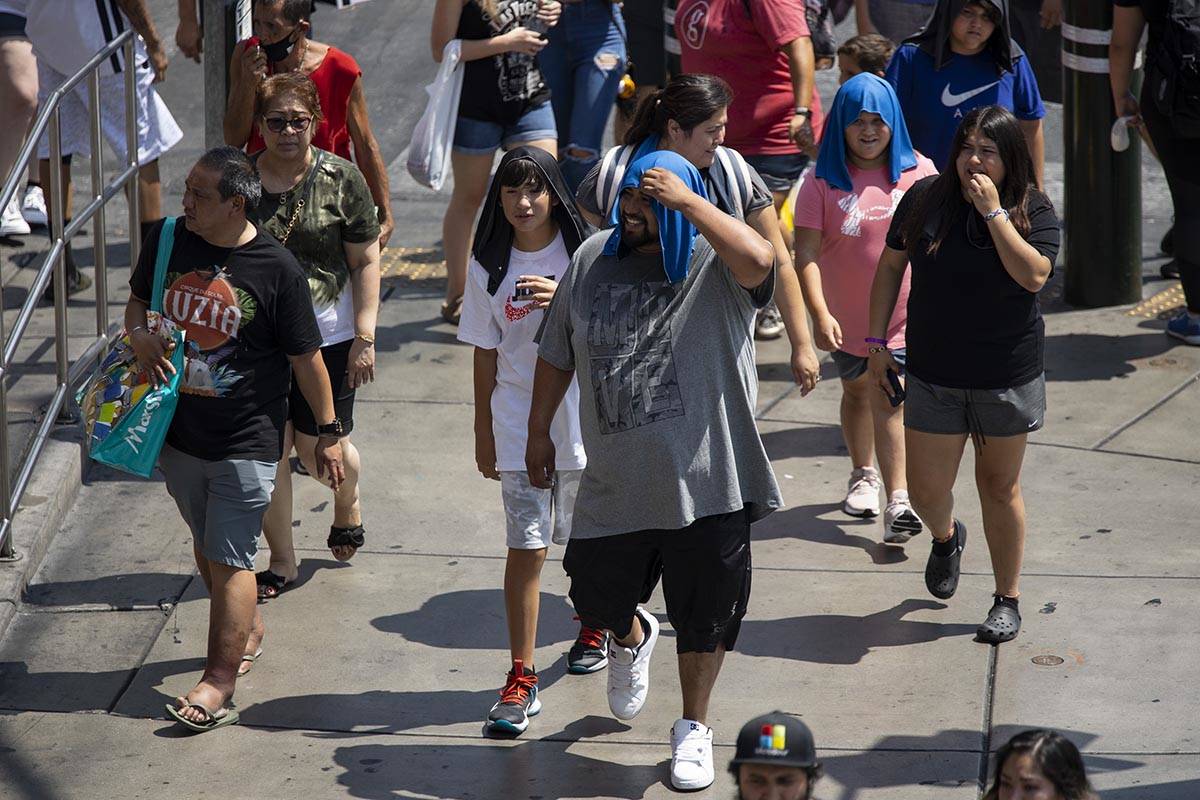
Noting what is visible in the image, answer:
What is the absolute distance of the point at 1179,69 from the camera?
7305 mm

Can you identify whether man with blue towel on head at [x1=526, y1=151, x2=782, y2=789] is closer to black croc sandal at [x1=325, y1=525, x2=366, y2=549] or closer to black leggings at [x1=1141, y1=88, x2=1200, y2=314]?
black croc sandal at [x1=325, y1=525, x2=366, y2=549]

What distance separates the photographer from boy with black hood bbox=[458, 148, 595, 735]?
5012 mm

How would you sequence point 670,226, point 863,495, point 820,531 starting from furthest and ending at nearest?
point 863,495 → point 820,531 → point 670,226

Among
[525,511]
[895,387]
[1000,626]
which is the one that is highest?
[895,387]

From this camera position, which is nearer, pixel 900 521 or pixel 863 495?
pixel 900 521

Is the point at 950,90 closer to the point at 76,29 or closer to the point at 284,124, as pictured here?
the point at 284,124

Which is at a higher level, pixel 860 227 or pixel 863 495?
pixel 860 227

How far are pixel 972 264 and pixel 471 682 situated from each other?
2.01m

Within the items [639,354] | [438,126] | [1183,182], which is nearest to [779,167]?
[438,126]

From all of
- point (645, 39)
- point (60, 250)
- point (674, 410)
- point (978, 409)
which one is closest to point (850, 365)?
point (978, 409)

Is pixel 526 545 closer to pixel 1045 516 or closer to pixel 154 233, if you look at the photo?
pixel 154 233

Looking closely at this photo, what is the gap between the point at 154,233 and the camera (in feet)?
16.7

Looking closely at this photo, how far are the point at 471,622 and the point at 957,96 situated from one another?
281cm

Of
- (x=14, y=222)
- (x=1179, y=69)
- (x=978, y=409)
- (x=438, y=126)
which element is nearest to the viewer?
(x=978, y=409)
